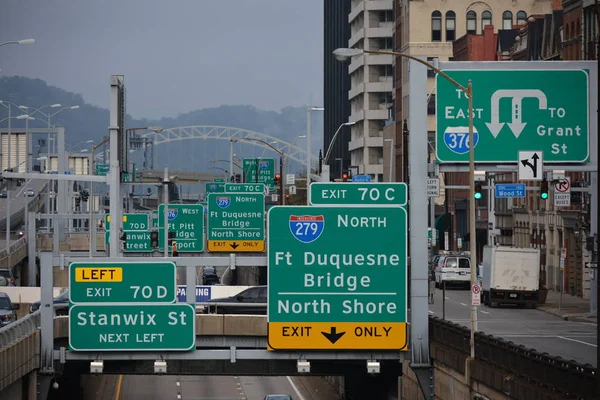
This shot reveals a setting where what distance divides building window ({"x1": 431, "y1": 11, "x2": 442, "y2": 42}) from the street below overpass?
68086 mm

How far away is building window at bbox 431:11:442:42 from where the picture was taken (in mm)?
134625

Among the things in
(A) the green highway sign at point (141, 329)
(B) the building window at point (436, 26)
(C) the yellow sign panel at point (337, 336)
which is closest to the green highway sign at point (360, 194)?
(C) the yellow sign panel at point (337, 336)

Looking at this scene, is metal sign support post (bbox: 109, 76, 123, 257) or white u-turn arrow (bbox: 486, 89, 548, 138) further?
metal sign support post (bbox: 109, 76, 123, 257)

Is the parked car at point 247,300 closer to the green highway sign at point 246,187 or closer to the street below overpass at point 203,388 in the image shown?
the street below overpass at point 203,388

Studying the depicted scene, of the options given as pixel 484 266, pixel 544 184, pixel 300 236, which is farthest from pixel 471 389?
pixel 484 266

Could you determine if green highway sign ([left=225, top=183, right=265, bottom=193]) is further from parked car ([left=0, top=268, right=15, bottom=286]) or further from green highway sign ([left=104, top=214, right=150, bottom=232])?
parked car ([left=0, top=268, right=15, bottom=286])

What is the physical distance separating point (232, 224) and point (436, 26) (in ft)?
232

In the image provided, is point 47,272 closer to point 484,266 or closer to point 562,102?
point 562,102

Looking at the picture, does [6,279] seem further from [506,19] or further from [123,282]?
[506,19]

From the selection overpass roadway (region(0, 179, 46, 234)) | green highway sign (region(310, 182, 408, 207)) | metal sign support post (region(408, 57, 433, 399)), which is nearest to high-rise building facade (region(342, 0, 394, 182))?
overpass roadway (region(0, 179, 46, 234))

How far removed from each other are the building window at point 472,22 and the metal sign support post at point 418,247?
109 meters

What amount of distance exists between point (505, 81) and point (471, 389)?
284 inches

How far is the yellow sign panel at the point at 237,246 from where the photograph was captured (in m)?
67.9

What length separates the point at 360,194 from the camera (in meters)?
29.7
